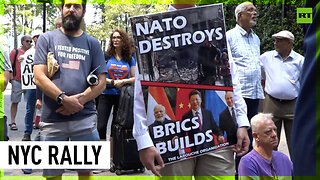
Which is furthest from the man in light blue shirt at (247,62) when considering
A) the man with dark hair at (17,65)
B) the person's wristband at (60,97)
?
the man with dark hair at (17,65)

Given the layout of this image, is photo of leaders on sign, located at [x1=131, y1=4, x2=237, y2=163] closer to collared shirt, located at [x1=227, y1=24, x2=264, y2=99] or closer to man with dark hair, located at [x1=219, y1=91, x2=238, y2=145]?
man with dark hair, located at [x1=219, y1=91, x2=238, y2=145]

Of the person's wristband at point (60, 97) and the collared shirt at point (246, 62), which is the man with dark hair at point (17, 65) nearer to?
the collared shirt at point (246, 62)

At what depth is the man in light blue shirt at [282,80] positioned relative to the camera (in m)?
6.16

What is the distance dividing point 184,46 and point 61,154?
176 centimetres

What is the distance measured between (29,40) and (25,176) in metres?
3.23

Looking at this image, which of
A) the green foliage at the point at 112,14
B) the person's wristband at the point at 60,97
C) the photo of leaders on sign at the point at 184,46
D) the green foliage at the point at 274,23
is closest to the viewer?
the photo of leaders on sign at the point at 184,46

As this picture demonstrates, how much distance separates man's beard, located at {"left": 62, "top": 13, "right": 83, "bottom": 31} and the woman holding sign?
1.83 metres

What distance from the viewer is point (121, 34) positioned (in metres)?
6.38

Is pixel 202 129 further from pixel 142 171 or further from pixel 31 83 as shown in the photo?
pixel 31 83

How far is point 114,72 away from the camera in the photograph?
6.15 m

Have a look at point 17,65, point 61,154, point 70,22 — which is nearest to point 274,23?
point 17,65

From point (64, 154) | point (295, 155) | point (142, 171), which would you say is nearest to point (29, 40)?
point (142, 171)

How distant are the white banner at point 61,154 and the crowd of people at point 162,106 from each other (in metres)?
0.06

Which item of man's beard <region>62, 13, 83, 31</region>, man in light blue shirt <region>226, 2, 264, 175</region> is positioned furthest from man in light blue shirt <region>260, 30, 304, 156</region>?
man's beard <region>62, 13, 83, 31</region>
